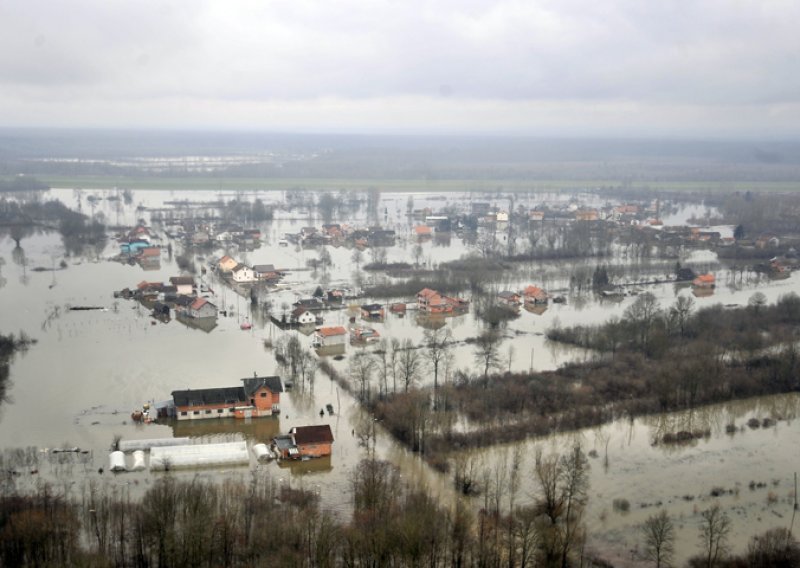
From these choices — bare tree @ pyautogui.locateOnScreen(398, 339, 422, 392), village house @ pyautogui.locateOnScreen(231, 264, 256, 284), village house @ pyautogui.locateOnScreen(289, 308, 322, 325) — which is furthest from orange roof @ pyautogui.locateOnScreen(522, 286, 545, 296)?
village house @ pyautogui.locateOnScreen(231, 264, 256, 284)

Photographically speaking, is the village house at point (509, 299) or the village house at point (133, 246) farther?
the village house at point (133, 246)

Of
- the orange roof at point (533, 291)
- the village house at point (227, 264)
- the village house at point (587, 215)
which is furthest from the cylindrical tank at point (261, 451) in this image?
the village house at point (587, 215)

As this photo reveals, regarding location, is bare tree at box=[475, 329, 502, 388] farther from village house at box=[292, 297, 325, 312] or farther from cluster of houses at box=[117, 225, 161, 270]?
cluster of houses at box=[117, 225, 161, 270]

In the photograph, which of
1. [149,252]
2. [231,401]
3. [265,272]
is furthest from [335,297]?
[149,252]

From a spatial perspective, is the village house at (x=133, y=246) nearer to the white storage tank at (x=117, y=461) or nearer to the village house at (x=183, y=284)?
the village house at (x=183, y=284)

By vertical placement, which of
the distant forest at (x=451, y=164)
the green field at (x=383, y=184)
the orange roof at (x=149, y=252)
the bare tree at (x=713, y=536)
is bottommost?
the bare tree at (x=713, y=536)

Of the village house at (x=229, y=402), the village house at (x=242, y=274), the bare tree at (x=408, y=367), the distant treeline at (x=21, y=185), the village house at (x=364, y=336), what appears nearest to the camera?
the village house at (x=229, y=402)

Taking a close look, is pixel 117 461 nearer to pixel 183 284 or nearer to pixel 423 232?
pixel 183 284
